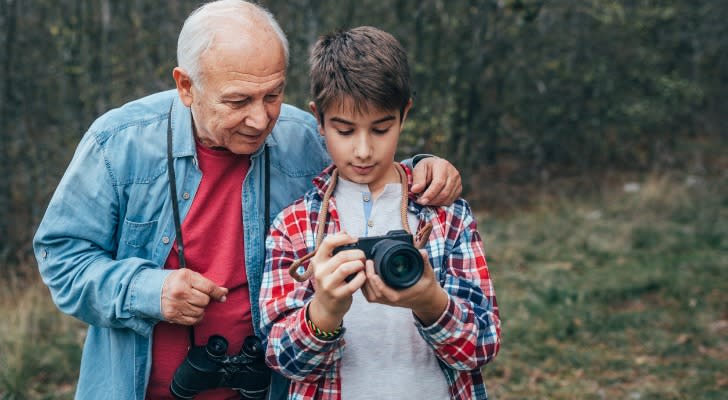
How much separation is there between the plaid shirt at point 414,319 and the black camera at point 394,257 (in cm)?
17

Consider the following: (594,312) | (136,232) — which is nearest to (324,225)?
(136,232)

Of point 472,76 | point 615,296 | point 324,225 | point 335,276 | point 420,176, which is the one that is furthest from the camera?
point 472,76

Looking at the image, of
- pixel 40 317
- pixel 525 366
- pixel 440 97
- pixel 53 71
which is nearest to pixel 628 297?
pixel 525 366

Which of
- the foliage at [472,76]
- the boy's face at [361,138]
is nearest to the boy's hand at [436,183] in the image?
the boy's face at [361,138]

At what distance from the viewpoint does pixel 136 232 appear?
2.31 m

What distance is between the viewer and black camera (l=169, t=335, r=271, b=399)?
2188mm

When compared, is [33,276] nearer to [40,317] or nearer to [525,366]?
[40,317]

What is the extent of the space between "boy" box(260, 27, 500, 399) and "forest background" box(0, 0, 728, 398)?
8.97 ft

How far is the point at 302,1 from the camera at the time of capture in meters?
6.97

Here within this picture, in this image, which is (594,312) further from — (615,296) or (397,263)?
(397,263)

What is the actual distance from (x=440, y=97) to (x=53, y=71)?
Answer: 3.93 m

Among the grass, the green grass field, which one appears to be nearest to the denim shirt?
the green grass field

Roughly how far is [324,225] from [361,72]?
43 cm

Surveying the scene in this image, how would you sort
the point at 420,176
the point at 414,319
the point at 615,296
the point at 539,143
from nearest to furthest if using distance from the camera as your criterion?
the point at 414,319 < the point at 420,176 < the point at 615,296 < the point at 539,143
